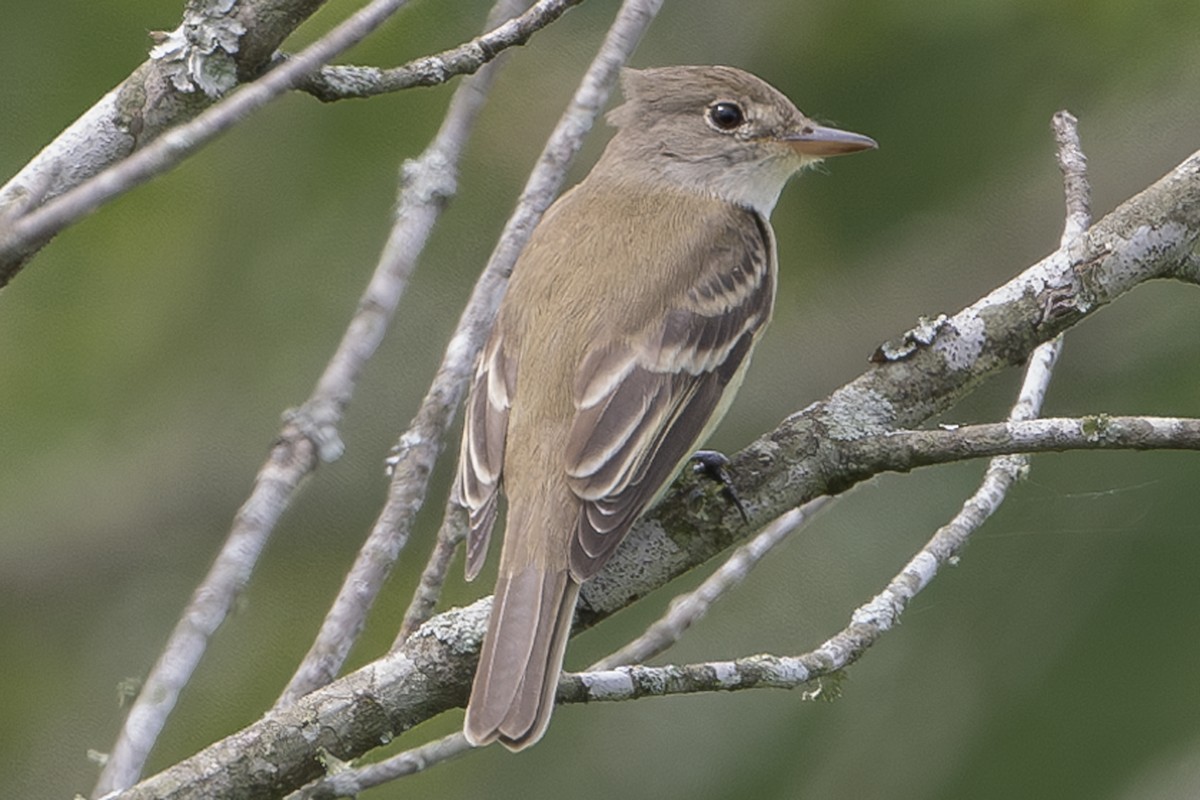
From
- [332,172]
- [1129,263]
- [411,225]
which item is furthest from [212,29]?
[332,172]

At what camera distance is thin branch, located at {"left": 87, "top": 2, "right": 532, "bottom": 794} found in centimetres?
279

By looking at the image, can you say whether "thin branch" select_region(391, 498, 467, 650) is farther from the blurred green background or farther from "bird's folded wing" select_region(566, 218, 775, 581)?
the blurred green background

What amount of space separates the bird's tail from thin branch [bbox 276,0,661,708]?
0.24 meters

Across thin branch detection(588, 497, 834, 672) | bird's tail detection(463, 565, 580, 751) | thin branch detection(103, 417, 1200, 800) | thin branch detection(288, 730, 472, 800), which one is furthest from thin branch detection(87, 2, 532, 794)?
thin branch detection(588, 497, 834, 672)

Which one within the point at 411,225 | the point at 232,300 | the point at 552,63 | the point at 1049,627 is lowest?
the point at 1049,627

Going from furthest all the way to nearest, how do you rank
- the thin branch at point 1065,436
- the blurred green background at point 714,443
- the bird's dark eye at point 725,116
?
the blurred green background at point 714,443, the bird's dark eye at point 725,116, the thin branch at point 1065,436

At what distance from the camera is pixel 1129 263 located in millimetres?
3633

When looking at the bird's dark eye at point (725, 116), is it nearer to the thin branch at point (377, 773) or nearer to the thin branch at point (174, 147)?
the thin branch at point (377, 773)

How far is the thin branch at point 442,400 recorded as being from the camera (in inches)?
129

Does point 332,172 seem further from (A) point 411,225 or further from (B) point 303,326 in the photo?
(A) point 411,225

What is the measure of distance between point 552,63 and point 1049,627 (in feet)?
7.99

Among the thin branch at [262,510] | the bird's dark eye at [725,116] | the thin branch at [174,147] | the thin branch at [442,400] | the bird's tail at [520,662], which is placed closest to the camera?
the thin branch at [174,147]

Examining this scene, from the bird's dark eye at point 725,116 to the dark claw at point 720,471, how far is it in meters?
1.55

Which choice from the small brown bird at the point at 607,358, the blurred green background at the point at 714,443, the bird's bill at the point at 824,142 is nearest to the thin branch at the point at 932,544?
the small brown bird at the point at 607,358
